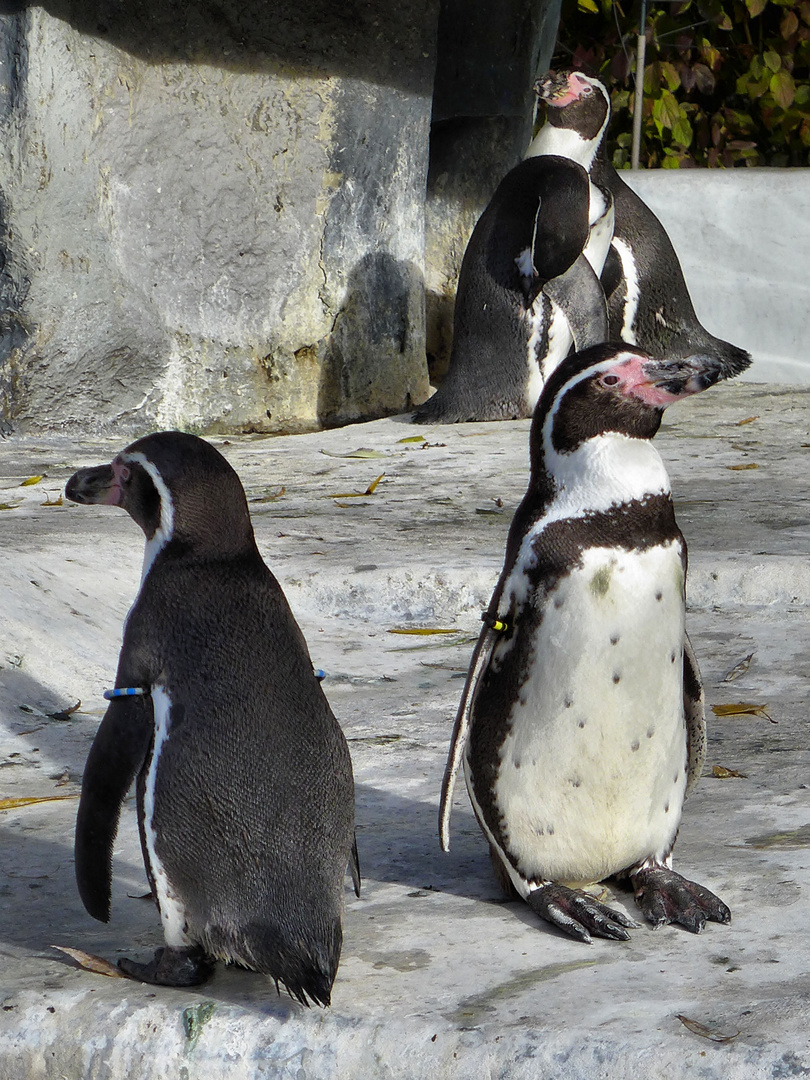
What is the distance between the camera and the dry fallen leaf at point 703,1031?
171 cm

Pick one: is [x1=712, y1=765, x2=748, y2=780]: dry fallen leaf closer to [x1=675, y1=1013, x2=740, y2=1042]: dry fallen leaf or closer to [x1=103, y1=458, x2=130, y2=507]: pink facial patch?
[x1=675, y1=1013, x2=740, y2=1042]: dry fallen leaf

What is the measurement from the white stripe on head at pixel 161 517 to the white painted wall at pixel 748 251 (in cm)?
591

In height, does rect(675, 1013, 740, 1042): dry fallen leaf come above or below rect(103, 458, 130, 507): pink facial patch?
below

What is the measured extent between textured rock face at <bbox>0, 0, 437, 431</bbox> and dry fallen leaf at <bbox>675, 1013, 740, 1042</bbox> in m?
4.45

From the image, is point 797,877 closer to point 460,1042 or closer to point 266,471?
point 460,1042

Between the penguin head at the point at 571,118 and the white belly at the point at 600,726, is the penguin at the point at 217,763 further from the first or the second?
the penguin head at the point at 571,118

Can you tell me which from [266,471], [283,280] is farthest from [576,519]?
[283,280]

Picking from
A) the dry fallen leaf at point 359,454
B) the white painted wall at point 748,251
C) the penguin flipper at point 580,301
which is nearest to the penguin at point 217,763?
the dry fallen leaf at point 359,454

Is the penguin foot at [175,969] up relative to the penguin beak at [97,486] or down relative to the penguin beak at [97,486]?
down

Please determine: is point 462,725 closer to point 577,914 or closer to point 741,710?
point 577,914

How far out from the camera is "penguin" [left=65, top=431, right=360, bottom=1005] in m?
1.87

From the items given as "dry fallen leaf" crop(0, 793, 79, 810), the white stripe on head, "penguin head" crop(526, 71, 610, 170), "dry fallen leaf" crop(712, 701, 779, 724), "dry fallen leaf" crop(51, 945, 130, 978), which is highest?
"penguin head" crop(526, 71, 610, 170)

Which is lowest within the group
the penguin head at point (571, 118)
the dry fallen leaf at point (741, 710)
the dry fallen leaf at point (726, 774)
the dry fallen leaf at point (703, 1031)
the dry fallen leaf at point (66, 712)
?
the dry fallen leaf at point (66, 712)

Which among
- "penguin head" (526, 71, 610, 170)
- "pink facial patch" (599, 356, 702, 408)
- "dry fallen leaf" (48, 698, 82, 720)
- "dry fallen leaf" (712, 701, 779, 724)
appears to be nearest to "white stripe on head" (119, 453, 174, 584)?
"pink facial patch" (599, 356, 702, 408)
